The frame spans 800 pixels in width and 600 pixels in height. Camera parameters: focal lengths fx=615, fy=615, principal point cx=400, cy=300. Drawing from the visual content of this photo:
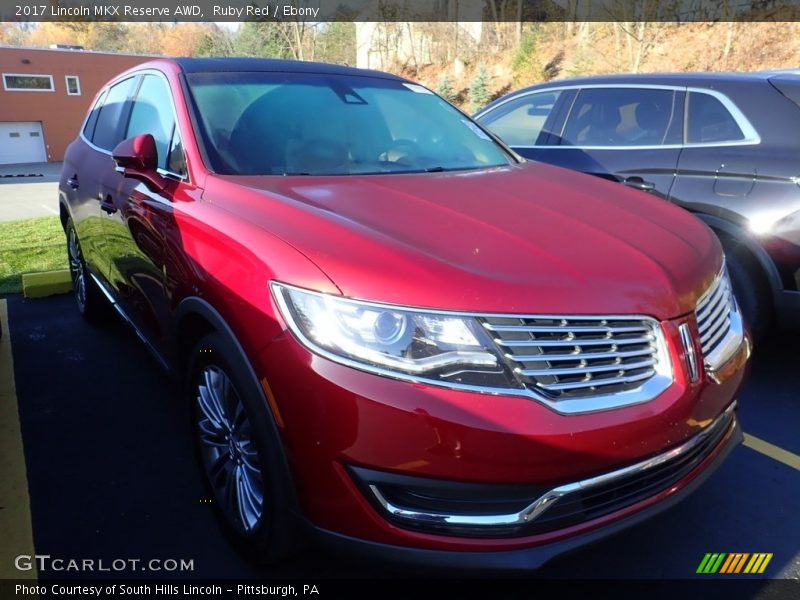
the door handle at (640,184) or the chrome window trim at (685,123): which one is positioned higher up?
the chrome window trim at (685,123)

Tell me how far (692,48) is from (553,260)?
71.4ft

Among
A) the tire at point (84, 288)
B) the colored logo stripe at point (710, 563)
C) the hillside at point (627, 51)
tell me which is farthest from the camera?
the hillside at point (627, 51)

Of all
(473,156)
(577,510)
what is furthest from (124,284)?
(577,510)

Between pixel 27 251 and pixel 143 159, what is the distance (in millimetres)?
5550

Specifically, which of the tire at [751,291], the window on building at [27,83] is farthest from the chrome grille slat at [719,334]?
the window on building at [27,83]

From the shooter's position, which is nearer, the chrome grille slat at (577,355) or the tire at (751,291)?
the chrome grille slat at (577,355)

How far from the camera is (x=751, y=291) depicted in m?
3.59

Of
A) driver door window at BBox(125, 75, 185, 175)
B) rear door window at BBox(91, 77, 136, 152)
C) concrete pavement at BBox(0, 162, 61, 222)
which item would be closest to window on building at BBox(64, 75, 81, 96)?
concrete pavement at BBox(0, 162, 61, 222)

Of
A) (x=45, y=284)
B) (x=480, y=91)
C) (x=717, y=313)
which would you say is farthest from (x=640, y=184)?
(x=480, y=91)

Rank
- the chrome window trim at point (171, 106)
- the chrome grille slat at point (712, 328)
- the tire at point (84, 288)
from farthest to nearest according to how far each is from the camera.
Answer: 1. the tire at point (84, 288)
2. the chrome window trim at point (171, 106)
3. the chrome grille slat at point (712, 328)

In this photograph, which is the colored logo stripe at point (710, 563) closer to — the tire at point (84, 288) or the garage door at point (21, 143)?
the tire at point (84, 288)

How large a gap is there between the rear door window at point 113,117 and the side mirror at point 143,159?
0.99 meters

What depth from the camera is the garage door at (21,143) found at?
110ft

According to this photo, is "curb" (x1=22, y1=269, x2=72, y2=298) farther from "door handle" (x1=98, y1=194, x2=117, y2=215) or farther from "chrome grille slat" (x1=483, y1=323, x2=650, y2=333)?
"chrome grille slat" (x1=483, y1=323, x2=650, y2=333)
